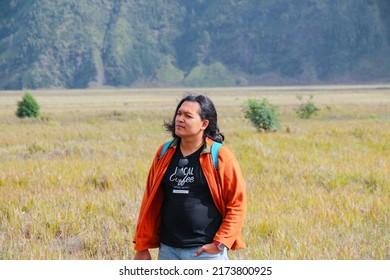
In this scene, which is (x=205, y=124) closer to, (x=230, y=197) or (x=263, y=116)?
(x=230, y=197)

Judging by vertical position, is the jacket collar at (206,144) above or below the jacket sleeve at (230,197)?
above

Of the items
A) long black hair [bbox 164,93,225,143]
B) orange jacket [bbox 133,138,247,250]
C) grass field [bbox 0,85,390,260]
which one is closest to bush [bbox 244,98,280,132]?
grass field [bbox 0,85,390,260]

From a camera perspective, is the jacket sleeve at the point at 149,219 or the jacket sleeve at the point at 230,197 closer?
the jacket sleeve at the point at 230,197

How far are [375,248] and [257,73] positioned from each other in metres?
188

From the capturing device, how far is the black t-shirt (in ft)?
16.1

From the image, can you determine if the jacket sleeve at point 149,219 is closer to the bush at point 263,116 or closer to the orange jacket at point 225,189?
the orange jacket at point 225,189

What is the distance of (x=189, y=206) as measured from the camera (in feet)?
16.1

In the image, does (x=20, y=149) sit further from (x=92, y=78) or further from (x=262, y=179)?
(x=92, y=78)

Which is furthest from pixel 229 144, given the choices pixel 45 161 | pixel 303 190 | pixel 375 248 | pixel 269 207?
pixel 375 248

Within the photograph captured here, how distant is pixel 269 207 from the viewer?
380 inches

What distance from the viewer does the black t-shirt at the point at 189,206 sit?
4.91 metres

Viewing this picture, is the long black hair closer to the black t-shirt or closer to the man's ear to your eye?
the man's ear

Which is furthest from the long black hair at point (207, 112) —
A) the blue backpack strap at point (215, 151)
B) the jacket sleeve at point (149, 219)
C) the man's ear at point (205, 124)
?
the jacket sleeve at point (149, 219)

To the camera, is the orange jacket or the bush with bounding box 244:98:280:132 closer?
the orange jacket
